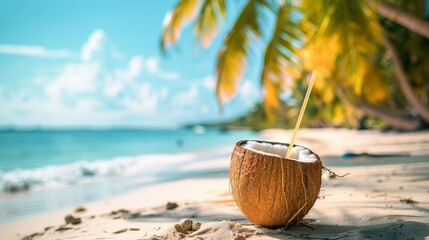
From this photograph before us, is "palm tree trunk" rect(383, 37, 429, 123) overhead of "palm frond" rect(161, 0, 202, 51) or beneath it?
beneath

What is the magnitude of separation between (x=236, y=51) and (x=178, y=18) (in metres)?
1.34

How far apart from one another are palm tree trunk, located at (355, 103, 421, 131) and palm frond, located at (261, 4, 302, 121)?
6.77 m

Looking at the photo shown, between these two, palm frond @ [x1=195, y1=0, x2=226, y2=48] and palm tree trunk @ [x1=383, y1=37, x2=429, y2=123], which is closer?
palm frond @ [x1=195, y1=0, x2=226, y2=48]

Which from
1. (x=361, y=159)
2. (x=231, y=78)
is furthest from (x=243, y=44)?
(x=361, y=159)

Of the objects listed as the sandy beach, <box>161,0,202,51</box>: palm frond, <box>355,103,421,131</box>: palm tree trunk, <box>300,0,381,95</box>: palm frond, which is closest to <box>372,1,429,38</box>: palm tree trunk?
<box>300,0,381,95</box>: palm frond

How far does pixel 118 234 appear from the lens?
9.00 ft

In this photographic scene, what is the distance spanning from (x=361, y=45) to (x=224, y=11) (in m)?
2.49

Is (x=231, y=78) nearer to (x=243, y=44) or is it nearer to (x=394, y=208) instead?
Answer: (x=243, y=44)

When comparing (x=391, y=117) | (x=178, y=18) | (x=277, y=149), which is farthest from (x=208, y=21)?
(x=391, y=117)

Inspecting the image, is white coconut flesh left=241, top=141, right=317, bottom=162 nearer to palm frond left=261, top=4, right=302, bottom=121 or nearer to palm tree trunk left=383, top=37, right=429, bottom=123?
palm frond left=261, top=4, right=302, bottom=121

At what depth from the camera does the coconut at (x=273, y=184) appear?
7.27 feet

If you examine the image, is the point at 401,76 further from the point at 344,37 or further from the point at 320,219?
the point at 320,219

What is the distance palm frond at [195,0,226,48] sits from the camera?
23.2 feet

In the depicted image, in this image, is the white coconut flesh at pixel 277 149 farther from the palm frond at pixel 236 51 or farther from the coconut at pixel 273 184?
the palm frond at pixel 236 51
